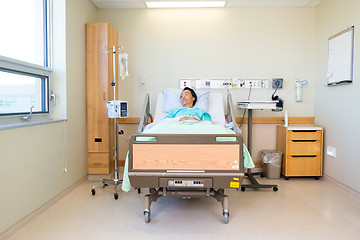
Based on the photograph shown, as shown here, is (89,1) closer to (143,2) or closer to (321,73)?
(143,2)

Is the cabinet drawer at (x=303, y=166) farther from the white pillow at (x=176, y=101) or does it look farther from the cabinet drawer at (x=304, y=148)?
the white pillow at (x=176, y=101)

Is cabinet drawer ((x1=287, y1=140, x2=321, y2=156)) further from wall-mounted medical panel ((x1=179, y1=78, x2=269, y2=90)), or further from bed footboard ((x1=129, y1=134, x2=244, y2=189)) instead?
bed footboard ((x1=129, y1=134, x2=244, y2=189))

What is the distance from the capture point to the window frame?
213 cm

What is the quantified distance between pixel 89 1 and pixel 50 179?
→ 2.42 metres

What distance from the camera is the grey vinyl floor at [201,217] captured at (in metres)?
2.00

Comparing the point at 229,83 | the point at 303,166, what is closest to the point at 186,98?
Result: the point at 229,83

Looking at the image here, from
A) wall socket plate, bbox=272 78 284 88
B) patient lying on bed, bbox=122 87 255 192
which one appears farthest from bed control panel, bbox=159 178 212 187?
wall socket plate, bbox=272 78 284 88

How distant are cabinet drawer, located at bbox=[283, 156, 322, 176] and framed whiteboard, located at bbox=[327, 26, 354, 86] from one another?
104 centimetres

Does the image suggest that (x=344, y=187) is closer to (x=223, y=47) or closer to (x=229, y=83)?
(x=229, y=83)

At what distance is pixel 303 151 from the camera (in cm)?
346

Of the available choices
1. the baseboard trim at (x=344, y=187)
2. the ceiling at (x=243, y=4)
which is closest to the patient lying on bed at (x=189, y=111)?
the ceiling at (x=243, y=4)

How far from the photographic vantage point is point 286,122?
11.8 feet

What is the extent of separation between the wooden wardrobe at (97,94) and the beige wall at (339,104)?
2.91 meters

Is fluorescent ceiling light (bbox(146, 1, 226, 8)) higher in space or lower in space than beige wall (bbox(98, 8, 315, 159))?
higher
